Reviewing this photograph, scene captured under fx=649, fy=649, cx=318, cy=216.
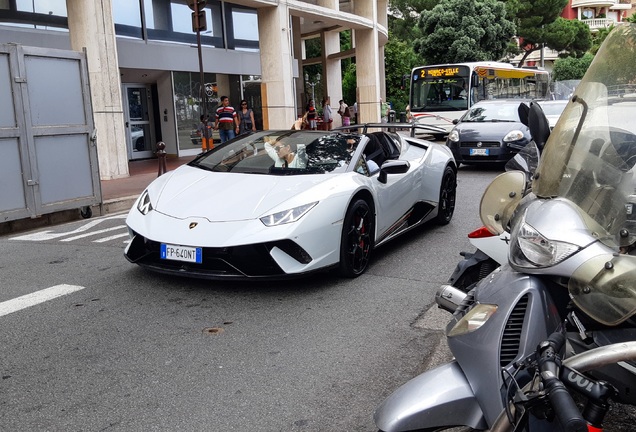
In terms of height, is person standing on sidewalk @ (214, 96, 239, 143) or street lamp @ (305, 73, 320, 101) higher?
street lamp @ (305, 73, 320, 101)

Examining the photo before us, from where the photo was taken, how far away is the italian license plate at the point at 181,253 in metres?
5.10

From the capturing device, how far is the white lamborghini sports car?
5.13 m

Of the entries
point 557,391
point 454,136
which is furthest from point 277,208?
point 454,136

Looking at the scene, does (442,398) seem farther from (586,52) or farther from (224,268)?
(586,52)

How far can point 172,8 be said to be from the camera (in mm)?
20234

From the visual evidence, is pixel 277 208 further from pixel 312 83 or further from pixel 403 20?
pixel 403 20

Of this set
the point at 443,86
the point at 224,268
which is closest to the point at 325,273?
the point at 224,268

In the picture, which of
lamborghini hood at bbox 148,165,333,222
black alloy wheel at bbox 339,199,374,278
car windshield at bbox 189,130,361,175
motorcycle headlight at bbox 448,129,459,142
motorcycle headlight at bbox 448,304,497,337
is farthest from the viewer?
motorcycle headlight at bbox 448,129,459,142

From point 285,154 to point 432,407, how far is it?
441cm

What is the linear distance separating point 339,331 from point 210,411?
1.40 metres

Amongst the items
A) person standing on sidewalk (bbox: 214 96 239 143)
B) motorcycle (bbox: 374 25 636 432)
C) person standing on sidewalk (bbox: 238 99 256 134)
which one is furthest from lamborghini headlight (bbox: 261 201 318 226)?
person standing on sidewalk (bbox: 238 99 256 134)

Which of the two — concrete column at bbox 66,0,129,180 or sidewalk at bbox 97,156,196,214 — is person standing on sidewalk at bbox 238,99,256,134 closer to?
sidewalk at bbox 97,156,196,214

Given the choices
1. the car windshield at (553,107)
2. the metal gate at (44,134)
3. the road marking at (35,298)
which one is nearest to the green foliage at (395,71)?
the car windshield at (553,107)

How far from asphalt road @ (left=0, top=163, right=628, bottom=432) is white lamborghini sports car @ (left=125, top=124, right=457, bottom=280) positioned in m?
0.30
